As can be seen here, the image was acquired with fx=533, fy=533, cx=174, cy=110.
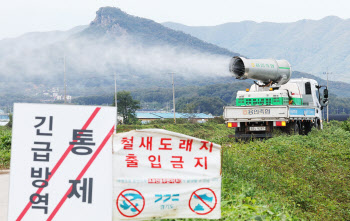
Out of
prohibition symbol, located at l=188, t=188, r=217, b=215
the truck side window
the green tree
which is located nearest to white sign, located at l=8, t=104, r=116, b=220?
prohibition symbol, located at l=188, t=188, r=217, b=215

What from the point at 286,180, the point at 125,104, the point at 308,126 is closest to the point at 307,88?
the point at 308,126

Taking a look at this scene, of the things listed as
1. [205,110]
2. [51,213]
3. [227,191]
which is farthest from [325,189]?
[205,110]

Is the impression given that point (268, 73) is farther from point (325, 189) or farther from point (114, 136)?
point (114, 136)

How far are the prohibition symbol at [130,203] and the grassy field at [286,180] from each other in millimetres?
2338

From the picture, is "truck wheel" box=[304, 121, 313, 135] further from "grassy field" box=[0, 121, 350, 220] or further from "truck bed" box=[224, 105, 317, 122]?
"grassy field" box=[0, 121, 350, 220]

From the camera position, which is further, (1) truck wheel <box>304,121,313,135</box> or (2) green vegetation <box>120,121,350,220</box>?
(1) truck wheel <box>304,121,313,135</box>

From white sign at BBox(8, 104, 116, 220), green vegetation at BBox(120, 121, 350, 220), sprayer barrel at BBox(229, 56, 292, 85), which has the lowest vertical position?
green vegetation at BBox(120, 121, 350, 220)

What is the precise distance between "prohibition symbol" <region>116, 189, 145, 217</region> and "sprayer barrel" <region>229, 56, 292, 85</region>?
1607cm

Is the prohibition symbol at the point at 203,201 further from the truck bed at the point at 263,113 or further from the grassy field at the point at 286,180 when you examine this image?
the truck bed at the point at 263,113

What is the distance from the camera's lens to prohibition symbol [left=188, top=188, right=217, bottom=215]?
4789 millimetres

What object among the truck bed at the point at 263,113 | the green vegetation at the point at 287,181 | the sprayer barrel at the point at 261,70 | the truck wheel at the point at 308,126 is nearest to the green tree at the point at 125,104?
the truck wheel at the point at 308,126

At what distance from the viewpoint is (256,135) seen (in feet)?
66.0

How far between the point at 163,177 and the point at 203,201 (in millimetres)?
424

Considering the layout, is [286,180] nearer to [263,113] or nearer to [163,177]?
[163,177]
